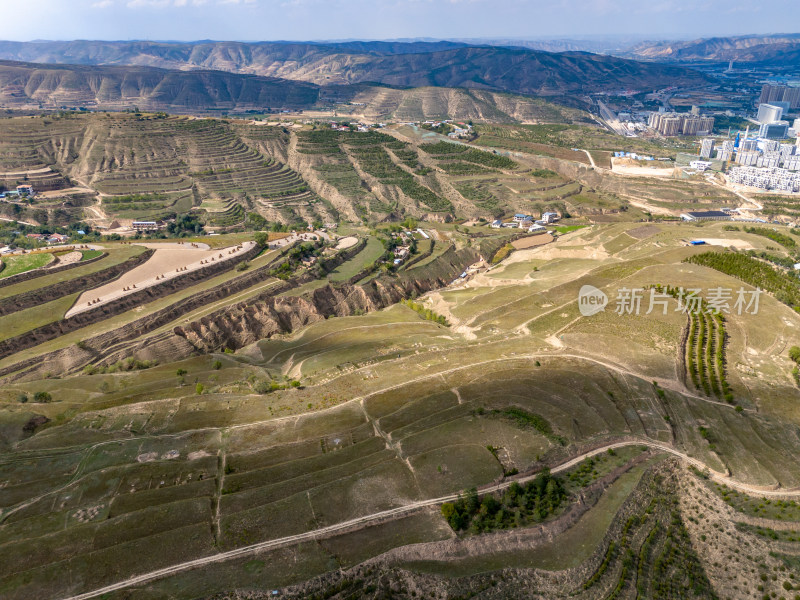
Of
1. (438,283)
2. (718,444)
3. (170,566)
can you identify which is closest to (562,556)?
(718,444)

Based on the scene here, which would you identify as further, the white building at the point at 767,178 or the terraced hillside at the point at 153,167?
the white building at the point at 767,178

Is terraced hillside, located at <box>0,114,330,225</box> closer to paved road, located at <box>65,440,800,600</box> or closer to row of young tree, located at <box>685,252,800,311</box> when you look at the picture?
row of young tree, located at <box>685,252,800,311</box>

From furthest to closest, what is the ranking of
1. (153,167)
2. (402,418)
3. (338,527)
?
(153,167) → (402,418) → (338,527)

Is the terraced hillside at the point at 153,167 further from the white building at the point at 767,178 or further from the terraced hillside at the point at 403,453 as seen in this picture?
the white building at the point at 767,178

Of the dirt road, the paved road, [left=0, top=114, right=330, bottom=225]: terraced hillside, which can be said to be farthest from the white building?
the dirt road

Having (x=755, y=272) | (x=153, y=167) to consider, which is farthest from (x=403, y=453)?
(x=153, y=167)

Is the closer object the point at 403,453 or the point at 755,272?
the point at 403,453

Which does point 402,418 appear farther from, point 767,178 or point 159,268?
point 767,178

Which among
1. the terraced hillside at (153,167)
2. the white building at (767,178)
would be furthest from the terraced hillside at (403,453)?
the white building at (767,178)

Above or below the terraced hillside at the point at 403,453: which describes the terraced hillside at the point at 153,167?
above

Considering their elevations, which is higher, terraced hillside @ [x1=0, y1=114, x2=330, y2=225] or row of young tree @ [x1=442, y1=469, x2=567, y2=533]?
terraced hillside @ [x1=0, y1=114, x2=330, y2=225]
